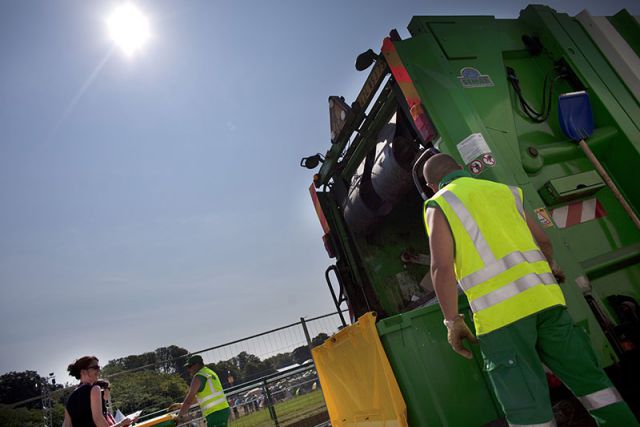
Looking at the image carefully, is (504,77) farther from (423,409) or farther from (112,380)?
(112,380)

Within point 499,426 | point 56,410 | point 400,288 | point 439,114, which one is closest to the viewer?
point 499,426

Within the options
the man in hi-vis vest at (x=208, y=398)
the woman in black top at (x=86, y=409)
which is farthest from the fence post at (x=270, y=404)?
the woman in black top at (x=86, y=409)

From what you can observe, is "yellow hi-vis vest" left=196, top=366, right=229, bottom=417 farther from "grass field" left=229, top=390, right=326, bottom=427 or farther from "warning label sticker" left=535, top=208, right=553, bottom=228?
"warning label sticker" left=535, top=208, right=553, bottom=228

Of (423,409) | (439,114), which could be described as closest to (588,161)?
(439,114)

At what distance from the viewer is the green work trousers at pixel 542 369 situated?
4.12ft

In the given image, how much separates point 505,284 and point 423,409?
2.57 feet

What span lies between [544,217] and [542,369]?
930 millimetres

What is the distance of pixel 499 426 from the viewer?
66.4 inches

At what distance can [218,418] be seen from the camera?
4.38 m

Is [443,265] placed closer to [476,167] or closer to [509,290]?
[509,290]

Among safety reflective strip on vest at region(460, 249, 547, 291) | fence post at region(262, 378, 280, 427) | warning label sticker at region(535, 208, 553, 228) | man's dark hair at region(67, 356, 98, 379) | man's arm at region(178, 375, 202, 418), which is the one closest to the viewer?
safety reflective strip on vest at region(460, 249, 547, 291)

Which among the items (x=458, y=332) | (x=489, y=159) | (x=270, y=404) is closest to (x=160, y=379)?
(x=270, y=404)

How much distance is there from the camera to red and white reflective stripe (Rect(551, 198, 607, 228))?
6.84 ft

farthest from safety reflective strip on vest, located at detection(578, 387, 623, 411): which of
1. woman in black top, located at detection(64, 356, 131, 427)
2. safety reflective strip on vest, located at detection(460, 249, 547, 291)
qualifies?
woman in black top, located at detection(64, 356, 131, 427)
